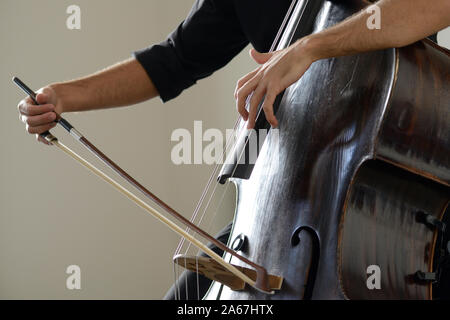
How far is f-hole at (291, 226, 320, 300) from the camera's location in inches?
25.7

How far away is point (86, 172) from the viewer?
2.13 metres

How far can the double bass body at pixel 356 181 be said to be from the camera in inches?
26.6

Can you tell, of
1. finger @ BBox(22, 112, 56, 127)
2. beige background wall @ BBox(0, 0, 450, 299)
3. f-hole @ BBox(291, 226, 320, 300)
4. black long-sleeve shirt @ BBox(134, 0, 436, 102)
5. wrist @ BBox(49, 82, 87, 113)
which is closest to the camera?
f-hole @ BBox(291, 226, 320, 300)

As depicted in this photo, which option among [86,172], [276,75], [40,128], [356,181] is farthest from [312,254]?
[86,172]

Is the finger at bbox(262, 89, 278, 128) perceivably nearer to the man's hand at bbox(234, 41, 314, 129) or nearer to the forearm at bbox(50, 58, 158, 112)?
the man's hand at bbox(234, 41, 314, 129)

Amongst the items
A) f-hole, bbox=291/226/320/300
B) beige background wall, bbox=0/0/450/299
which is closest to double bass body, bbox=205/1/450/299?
f-hole, bbox=291/226/320/300

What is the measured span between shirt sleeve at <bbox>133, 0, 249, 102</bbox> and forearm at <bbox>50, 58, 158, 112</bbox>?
0.02 m

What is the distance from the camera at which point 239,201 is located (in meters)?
0.83

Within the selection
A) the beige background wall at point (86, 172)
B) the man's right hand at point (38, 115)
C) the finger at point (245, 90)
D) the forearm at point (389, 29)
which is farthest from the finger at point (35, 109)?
the beige background wall at point (86, 172)

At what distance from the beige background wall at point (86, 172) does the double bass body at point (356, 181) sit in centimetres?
141

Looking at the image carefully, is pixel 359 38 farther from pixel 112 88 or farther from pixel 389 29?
pixel 112 88

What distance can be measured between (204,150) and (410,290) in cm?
180

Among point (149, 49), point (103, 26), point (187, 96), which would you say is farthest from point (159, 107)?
point (149, 49)

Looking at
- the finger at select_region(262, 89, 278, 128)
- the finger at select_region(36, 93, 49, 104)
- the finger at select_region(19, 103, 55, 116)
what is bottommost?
the finger at select_region(262, 89, 278, 128)
